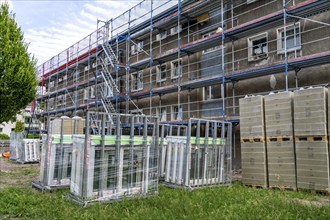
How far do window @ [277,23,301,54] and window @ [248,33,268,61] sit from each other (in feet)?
2.05

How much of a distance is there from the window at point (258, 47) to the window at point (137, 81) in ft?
30.0

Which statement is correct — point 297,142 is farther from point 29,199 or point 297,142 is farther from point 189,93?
point 189,93

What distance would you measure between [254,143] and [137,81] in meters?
13.6

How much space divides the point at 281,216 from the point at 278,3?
1081cm

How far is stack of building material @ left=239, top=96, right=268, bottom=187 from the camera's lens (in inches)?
397

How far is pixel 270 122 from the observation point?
10094mm

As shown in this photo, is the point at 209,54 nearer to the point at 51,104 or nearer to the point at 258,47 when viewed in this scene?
the point at 258,47

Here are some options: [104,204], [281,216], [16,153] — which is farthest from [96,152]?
[16,153]

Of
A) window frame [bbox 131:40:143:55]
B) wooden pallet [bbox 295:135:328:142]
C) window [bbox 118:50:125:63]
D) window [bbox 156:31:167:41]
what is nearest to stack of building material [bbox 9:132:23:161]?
window [bbox 118:50:125:63]

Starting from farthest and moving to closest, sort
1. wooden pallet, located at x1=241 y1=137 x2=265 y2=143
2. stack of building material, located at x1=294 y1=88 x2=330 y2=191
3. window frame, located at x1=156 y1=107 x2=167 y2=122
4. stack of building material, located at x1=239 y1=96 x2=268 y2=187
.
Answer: window frame, located at x1=156 y1=107 x2=167 y2=122 < wooden pallet, located at x1=241 y1=137 x2=265 y2=143 < stack of building material, located at x1=239 y1=96 x2=268 y2=187 < stack of building material, located at x1=294 y1=88 x2=330 y2=191

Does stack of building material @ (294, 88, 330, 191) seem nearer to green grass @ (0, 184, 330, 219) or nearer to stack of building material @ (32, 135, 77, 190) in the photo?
green grass @ (0, 184, 330, 219)

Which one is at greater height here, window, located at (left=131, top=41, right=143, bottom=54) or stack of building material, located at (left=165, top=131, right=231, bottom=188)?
window, located at (left=131, top=41, right=143, bottom=54)

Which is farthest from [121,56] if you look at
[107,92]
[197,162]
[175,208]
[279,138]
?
[175,208]

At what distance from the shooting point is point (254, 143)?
34.1ft
